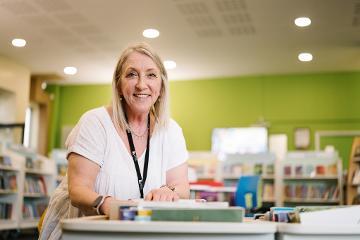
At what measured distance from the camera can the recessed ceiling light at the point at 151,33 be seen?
731 centimetres

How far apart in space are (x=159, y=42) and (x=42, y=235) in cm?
629

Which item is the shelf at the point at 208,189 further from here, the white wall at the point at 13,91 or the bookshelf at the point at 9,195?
the white wall at the point at 13,91

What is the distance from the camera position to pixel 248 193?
5.93 metres

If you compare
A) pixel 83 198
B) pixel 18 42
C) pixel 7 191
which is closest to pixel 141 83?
pixel 83 198

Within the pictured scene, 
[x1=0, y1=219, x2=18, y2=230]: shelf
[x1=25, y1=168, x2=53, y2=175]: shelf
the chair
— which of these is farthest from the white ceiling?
[x1=0, y1=219, x2=18, y2=230]: shelf

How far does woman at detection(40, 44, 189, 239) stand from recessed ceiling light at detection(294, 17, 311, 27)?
5.32m

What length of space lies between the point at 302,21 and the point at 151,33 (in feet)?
7.46

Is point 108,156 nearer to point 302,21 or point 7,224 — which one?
point 302,21

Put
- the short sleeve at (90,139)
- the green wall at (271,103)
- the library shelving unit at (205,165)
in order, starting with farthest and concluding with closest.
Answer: the green wall at (271,103) < the library shelving unit at (205,165) < the short sleeve at (90,139)

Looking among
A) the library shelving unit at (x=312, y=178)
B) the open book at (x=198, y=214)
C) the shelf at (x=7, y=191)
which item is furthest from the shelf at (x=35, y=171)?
the open book at (x=198, y=214)

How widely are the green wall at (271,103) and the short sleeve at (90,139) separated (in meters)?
8.39

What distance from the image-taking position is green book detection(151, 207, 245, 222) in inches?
44.1

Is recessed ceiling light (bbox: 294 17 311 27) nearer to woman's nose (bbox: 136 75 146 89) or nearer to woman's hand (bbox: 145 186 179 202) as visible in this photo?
woman's nose (bbox: 136 75 146 89)

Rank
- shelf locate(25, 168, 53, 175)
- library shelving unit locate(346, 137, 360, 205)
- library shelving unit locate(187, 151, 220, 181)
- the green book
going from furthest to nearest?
library shelving unit locate(187, 151, 220, 181), shelf locate(25, 168, 53, 175), library shelving unit locate(346, 137, 360, 205), the green book
